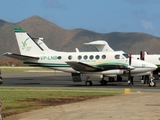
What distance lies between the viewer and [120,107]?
20.5 m

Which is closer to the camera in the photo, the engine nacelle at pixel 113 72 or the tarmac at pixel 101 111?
the tarmac at pixel 101 111

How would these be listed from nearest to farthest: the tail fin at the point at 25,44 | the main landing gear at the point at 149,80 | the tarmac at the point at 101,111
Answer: the tarmac at the point at 101,111
the main landing gear at the point at 149,80
the tail fin at the point at 25,44

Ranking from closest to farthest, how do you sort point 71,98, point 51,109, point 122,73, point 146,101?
point 51,109 → point 146,101 → point 71,98 → point 122,73

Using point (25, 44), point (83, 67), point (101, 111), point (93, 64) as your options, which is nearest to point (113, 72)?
point (93, 64)

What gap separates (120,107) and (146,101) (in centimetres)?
304

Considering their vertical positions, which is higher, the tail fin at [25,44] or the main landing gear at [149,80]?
the tail fin at [25,44]

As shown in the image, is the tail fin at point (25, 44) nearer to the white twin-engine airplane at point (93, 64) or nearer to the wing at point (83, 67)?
the white twin-engine airplane at point (93, 64)

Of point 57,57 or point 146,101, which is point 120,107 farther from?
point 57,57

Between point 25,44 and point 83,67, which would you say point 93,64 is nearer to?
point 83,67

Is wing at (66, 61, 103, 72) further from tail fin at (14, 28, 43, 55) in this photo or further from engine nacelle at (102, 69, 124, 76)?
tail fin at (14, 28, 43, 55)

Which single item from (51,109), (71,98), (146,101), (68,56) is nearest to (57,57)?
(68,56)

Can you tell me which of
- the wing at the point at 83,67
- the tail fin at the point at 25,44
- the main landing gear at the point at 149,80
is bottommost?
the main landing gear at the point at 149,80

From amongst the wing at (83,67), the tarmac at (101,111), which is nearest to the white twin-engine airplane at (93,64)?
the wing at (83,67)

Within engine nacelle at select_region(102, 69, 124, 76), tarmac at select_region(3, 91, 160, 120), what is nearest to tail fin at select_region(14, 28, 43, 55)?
engine nacelle at select_region(102, 69, 124, 76)
